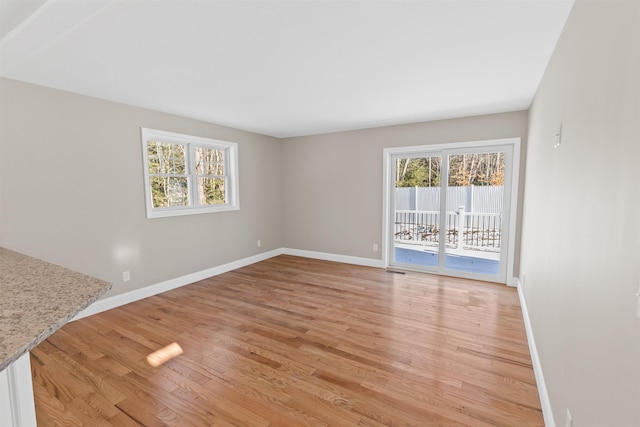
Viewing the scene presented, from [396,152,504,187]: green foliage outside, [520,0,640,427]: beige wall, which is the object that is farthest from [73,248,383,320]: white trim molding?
[520,0,640,427]: beige wall

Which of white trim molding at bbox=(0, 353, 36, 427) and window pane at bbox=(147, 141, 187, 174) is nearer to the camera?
white trim molding at bbox=(0, 353, 36, 427)

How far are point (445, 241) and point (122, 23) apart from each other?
176 inches

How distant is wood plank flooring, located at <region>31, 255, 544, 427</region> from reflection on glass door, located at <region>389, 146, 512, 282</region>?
2.89 ft

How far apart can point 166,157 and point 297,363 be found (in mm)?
3270

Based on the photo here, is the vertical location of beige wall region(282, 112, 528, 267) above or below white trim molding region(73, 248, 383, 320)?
above

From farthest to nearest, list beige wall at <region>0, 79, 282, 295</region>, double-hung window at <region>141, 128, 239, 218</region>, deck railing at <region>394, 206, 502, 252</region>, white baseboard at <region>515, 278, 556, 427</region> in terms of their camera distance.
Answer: deck railing at <region>394, 206, 502, 252</region>
double-hung window at <region>141, 128, 239, 218</region>
beige wall at <region>0, 79, 282, 295</region>
white baseboard at <region>515, 278, 556, 427</region>

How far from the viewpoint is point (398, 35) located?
1959 millimetres

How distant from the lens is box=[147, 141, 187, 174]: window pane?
3.83 metres

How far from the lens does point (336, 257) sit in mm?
5449

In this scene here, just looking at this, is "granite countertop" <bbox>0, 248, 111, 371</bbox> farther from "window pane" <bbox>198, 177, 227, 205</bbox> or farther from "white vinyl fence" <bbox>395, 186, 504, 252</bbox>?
"white vinyl fence" <bbox>395, 186, 504, 252</bbox>

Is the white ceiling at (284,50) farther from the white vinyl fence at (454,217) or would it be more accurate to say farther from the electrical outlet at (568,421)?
the electrical outlet at (568,421)

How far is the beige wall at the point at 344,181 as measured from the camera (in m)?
4.48

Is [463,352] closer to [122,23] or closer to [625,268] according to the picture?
[625,268]

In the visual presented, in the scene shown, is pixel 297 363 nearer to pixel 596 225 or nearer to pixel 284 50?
pixel 596 225
